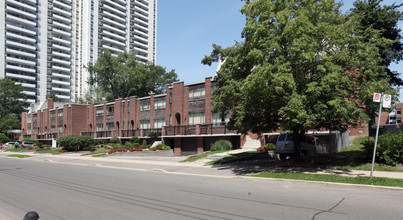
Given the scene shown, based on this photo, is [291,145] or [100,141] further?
[100,141]

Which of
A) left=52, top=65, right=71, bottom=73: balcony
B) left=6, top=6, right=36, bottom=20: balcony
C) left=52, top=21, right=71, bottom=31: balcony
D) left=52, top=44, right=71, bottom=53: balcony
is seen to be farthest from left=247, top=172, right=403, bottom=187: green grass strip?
left=52, top=21, right=71, bottom=31: balcony

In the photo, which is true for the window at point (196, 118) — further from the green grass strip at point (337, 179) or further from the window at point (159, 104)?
the green grass strip at point (337, 179)

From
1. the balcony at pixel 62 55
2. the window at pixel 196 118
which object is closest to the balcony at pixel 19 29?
the balcony at pixel 62 55

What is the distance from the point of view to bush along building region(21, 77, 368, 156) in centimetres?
2922

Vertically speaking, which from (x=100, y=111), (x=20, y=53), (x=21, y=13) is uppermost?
(x=21, y=13)

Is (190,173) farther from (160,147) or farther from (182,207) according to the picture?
(160,147)

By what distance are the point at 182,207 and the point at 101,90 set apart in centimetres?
6575

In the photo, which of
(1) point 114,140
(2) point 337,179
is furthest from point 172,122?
(2) point 337,179

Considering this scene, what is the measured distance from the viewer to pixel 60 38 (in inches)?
4525

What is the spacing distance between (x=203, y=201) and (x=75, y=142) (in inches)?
1328

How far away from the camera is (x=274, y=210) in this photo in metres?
7.41

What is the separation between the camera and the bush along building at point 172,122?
29.2 meters

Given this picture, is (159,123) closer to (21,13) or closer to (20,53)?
(20,53)

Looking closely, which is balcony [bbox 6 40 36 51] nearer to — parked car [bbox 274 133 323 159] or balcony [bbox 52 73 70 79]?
balcony [bbox 52 73 70 79]
